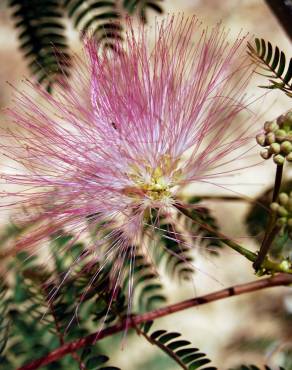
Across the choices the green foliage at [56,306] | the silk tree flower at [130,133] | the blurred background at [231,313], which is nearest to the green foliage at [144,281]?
the green foliage at [56,306]

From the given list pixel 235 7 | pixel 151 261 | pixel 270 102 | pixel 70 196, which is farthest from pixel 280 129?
pixel 235 7

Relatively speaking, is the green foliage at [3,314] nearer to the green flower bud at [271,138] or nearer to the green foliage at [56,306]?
the green foliage at [56,306]

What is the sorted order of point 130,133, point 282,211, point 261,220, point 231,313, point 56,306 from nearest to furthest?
point 282,211 < point 130,133 < point 56,306 < point 261,220 < point 231,313

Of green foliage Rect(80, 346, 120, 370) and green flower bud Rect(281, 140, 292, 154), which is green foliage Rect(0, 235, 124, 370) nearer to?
green foliage Rect(80, 346, 120, 370)

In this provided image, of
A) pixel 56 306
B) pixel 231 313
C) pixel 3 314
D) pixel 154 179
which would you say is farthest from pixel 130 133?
pixel 231 313

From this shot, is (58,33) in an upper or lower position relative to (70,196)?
upper

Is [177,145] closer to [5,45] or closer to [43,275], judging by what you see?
[43,275]

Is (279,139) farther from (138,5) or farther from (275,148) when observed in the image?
(138,5)

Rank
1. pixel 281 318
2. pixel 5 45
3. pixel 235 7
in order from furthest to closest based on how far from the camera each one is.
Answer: pixel 5 45
pixel 235 7
pixel 281 318
